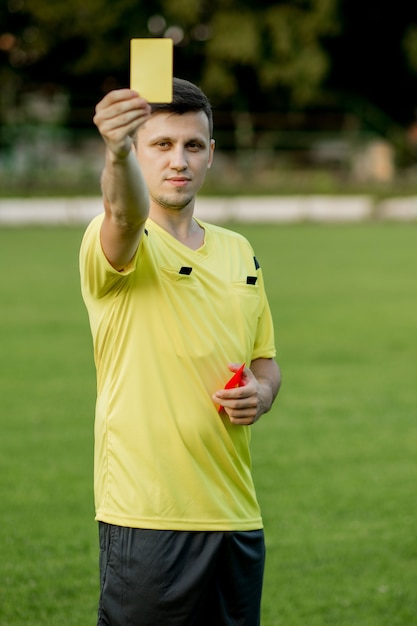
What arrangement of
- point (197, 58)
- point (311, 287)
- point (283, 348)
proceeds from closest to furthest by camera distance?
point (283, 348), point (311, 287), point (197, 58)

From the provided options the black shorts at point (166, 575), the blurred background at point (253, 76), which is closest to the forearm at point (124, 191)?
the black shorts at point (166, 575)

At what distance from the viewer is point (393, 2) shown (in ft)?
169

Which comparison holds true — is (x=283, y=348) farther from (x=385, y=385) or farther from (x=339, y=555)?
(x=339, y=555)

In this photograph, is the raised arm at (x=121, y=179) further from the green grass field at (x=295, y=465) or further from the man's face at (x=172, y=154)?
the green grass field at (x=295, y=465)

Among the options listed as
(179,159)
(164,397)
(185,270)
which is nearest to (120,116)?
(179,159)

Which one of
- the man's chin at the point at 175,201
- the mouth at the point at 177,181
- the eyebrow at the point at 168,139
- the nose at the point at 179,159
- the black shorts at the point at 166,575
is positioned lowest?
the black shorts at the point at 166,575

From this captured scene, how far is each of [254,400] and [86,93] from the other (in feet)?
161

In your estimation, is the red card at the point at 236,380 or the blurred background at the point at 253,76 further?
the blurred background at the point at 253,76

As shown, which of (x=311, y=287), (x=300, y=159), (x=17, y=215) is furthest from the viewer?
(x=300, y=159)

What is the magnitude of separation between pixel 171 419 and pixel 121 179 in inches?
27.2

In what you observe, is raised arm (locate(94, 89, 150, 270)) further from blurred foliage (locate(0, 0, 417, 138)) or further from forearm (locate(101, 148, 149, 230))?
blurred foliage (locate(0, 0, 417, 138))

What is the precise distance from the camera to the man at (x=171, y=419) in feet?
10.1

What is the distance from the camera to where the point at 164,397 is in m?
3.08

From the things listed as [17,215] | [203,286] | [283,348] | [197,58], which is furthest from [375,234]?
[203,286]
